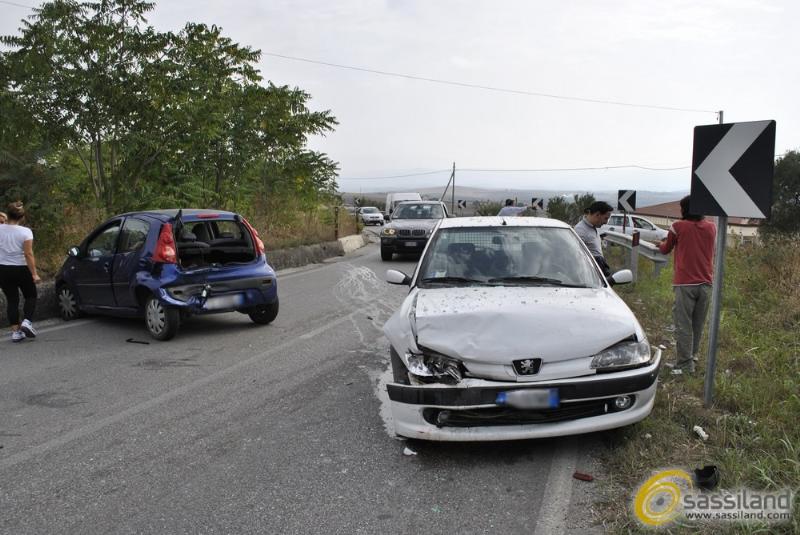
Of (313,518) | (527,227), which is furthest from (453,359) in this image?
(527,227)

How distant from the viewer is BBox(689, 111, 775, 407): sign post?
4.48 metres

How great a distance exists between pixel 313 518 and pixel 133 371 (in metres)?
3.71

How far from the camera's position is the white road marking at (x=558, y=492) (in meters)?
3.32

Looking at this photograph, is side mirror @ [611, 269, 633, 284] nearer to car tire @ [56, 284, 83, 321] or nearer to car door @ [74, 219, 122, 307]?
car door @ [74, 219, 122, 307]

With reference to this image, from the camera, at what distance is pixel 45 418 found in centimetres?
496

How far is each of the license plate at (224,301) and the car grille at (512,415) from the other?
449cm

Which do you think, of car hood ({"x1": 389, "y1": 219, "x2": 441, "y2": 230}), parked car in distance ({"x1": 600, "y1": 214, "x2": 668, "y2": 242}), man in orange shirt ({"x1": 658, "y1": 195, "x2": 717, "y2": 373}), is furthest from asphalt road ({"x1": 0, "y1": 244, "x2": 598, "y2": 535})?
parked car in distance ({"x1": 600, "y1": 214, "x2": 668, "y2": 242})

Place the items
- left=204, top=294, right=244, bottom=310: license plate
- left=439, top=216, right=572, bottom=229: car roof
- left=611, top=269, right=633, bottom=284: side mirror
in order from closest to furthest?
left=611, top=269, right=633, bottom=284: side mirror → left=439, top=216, right=572, bottom=229: car roof → left=204, top=294, right=244, bottom=310: license plate

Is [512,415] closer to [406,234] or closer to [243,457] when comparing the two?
[243,457]

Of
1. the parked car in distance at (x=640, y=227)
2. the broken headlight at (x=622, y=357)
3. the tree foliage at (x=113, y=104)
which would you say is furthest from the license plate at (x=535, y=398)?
the parked car in distance at (x=640, y=227)

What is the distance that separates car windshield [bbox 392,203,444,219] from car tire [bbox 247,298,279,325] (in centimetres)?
1120

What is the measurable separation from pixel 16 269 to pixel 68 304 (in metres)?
1.39

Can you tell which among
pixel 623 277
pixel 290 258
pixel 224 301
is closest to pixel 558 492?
pixel 623 277

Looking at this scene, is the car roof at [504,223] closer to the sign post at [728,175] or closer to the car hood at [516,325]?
the car hood at [516,325]
